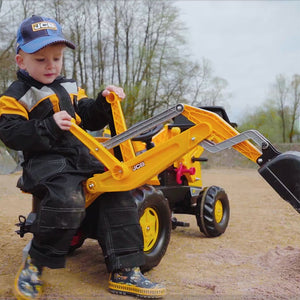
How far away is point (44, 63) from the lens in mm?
2404

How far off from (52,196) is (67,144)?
13.9 inches

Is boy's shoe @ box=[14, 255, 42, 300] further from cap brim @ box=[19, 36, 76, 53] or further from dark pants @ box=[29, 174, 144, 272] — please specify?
cap brim @ box=[19, 36, 76, 53]

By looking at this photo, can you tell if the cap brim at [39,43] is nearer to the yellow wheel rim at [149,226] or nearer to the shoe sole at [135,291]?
the yellow wheel rim at [149,226]

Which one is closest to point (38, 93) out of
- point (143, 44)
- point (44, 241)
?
point (44, 241)

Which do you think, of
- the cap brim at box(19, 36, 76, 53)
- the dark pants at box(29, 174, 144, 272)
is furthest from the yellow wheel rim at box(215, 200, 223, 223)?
Result: the cap brim at box(19, 36, 76, 53)

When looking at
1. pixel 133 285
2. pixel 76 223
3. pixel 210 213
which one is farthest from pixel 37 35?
pixel 210 213

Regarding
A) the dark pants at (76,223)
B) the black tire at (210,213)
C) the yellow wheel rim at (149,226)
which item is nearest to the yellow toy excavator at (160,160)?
the yellow wheel rim at (149,226)

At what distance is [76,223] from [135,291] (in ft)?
1.64

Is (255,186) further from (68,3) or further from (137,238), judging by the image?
(68,3)

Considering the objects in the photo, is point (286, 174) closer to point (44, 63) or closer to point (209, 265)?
point (209, 265)

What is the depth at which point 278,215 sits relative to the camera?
201 inches

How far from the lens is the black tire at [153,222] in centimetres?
276

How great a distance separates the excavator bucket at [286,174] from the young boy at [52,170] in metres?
0.83

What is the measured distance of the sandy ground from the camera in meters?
2.38
